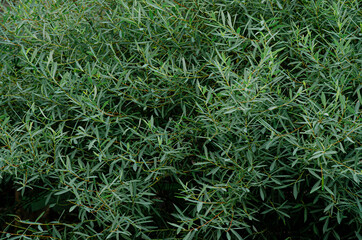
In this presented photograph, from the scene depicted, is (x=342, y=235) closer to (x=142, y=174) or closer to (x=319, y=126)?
(x=319, y=126)

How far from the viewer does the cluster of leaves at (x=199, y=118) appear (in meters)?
1.69

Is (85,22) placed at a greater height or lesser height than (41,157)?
greater

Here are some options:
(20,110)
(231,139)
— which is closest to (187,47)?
(231,139)

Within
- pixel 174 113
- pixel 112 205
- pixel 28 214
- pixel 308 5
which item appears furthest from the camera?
pixel 28 214

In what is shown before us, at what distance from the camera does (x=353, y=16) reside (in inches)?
76.9

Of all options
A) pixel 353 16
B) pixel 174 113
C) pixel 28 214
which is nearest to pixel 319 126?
pixel 353 16

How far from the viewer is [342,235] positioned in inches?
79.7

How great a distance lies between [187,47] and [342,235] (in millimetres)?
1218

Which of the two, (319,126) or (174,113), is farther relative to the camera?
(174,113)

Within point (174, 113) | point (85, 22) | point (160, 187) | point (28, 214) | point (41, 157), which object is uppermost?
point (85, 22)

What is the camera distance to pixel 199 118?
190 cm

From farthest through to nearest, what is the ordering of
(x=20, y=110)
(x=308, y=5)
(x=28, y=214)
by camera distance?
(x=28, y=214)
(x=20, y=110)
(x=308, y=5)

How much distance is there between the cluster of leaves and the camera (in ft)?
5.53

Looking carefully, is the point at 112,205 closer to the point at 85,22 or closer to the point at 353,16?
the point at 85,22
